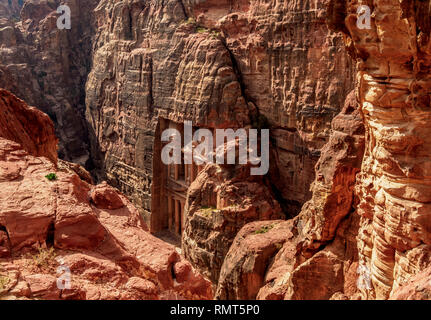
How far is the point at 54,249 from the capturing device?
650 cm

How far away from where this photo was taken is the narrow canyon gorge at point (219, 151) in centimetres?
700

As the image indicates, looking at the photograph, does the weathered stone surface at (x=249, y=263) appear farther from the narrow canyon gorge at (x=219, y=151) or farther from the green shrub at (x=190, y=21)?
the green shrub at (x=190, y=21)

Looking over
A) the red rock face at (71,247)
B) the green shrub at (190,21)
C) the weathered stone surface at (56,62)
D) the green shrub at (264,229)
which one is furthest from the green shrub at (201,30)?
the red rock face at (71,247)

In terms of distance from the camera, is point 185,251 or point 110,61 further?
point 110,61

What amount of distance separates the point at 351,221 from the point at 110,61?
87.0ft

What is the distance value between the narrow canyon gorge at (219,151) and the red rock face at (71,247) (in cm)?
3

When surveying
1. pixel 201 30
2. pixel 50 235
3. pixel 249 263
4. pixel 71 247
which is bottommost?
pixel 249 263

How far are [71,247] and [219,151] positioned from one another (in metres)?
16.7

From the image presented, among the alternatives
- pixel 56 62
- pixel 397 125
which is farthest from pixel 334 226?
pixel 56 62

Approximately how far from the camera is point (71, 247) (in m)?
6.69

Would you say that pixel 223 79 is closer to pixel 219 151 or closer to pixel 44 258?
pixel 219 151

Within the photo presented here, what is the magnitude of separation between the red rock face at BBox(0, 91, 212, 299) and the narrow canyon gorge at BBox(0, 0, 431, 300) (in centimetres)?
3

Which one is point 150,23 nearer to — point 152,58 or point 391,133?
point 152,58
